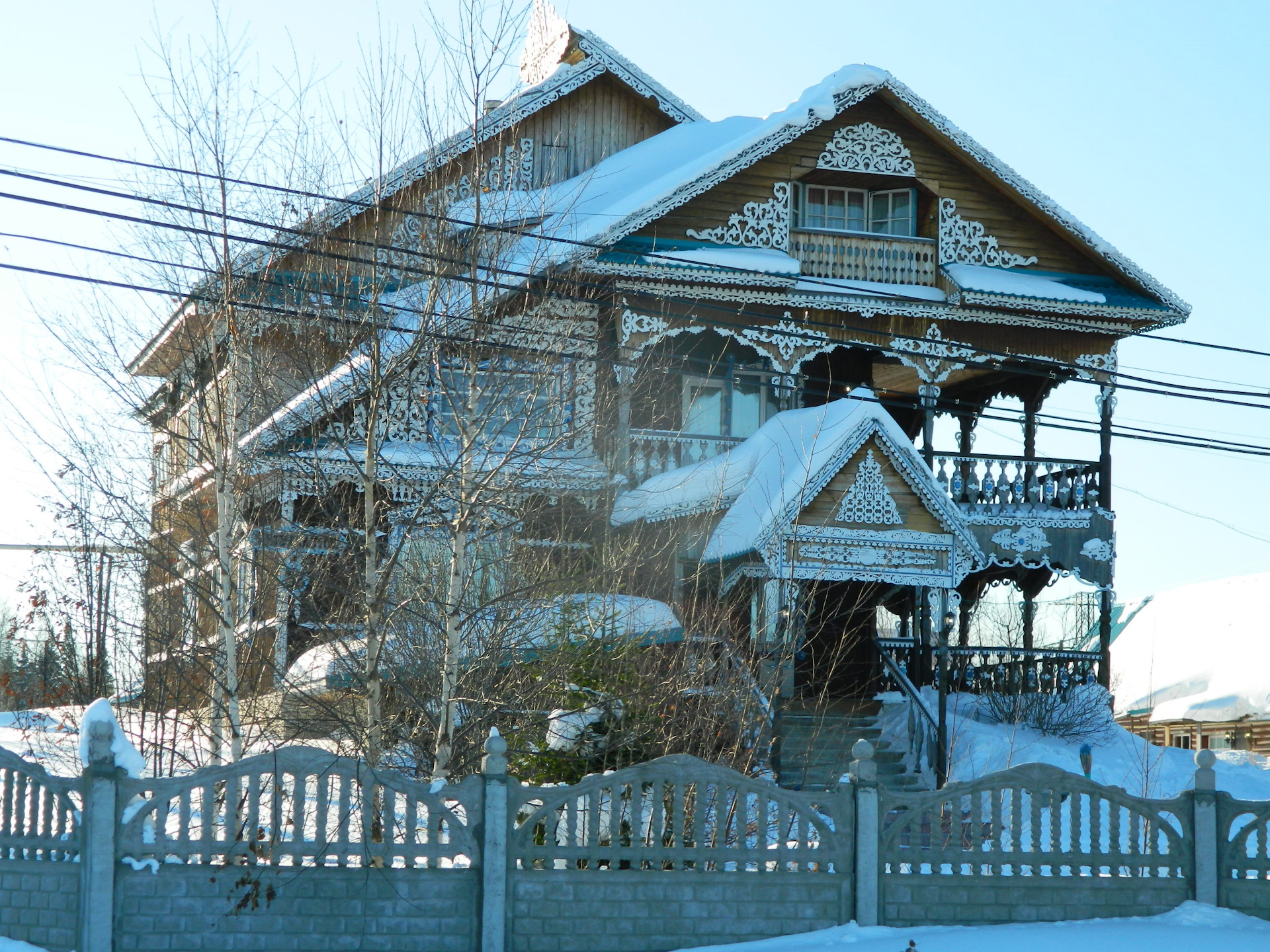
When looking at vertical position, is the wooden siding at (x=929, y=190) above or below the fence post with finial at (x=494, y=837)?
above

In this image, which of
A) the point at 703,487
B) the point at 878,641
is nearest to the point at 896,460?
the point at 703,487

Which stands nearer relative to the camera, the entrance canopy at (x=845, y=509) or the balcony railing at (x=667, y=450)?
the entrance canopy at (x=845, y=509)

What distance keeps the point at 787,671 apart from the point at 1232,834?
13.7 feet

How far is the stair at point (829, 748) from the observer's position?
15508 mm

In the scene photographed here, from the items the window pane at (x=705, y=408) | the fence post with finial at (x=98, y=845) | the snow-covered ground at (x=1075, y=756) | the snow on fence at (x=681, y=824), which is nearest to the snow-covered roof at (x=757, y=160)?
the window pane at (x=705, y=408)

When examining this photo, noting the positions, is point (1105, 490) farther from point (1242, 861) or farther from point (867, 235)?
point (1242, 861)

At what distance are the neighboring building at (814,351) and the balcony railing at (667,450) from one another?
2.0 inches

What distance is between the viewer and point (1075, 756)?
702 inches

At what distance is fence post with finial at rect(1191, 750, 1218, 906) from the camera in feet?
34.0

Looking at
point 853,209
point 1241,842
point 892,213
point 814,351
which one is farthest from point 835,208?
point 1241,842

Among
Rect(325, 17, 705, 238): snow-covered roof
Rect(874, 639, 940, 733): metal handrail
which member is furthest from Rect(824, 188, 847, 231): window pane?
Rect(874, 639, 940, 733): metal handrail

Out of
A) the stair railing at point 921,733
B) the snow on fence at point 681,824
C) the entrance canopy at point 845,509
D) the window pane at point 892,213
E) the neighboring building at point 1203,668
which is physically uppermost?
the window pane at point 892,213

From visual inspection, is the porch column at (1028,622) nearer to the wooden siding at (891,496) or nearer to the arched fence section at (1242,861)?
the wooden siding at (891,496)

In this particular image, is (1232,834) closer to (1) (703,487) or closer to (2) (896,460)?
(2) (896,460)
